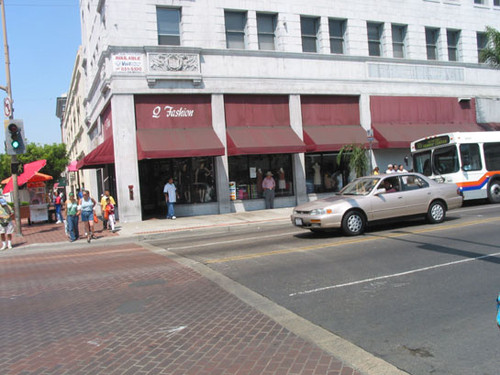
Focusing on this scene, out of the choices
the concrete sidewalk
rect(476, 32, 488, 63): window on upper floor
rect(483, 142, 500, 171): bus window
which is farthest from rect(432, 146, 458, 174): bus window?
rect(476, 32, 488, 63): window on upper floor

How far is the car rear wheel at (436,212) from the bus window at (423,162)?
536cm

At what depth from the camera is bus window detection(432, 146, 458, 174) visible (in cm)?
1585

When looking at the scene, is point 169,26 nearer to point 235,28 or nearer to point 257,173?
point 235,28

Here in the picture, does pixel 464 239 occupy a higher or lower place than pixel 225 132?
lower

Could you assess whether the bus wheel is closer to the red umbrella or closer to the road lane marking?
the road lane marking

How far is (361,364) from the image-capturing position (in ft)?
12.2

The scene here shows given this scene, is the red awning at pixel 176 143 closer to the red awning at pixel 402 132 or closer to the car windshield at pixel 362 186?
the car windshield at pixel 362 186

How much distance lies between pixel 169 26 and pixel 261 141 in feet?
21.8

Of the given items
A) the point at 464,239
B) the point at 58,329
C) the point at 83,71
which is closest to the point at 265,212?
the point at 464,239

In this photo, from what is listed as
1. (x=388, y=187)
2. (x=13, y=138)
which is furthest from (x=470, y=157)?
(x=13, y=138)

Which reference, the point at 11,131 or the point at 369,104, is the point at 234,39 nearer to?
the point at 369,104

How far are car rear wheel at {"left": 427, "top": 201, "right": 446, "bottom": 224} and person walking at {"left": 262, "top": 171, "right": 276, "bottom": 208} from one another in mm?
8627

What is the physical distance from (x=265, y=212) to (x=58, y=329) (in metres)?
13.8

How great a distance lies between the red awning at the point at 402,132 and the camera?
21.4m
